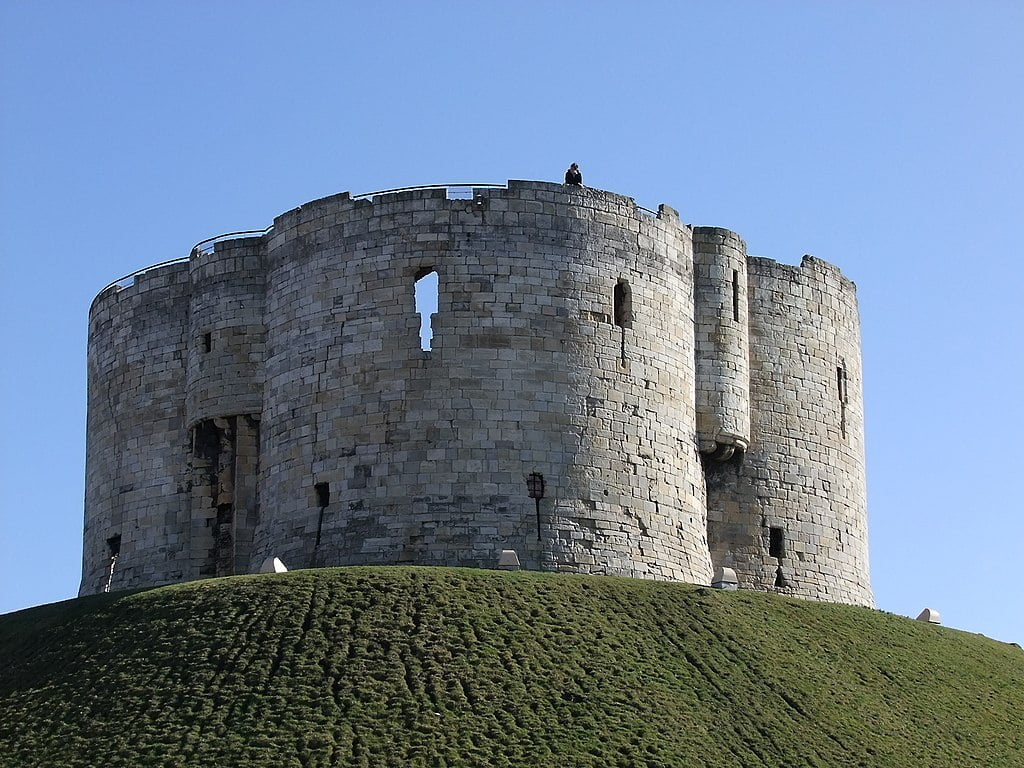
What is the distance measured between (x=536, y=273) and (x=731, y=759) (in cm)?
1308

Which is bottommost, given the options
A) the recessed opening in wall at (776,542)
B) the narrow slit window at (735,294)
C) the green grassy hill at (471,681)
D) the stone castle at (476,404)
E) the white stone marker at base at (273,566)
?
the green grassy hill at (471,681)

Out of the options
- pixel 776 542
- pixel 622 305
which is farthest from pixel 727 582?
pixel 622 305

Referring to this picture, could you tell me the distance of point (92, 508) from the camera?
52.2 meters

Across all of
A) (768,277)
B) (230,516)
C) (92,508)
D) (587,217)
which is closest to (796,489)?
(768,277)

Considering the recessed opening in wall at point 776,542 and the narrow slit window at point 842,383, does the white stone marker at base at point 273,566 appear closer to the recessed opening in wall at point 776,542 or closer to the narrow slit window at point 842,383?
the recessed opening in wall at point 776,542

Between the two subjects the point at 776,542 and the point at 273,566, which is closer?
the point at 273,566

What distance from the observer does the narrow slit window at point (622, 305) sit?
4712 centimetres

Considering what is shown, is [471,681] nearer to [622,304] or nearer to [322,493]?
[322,493]

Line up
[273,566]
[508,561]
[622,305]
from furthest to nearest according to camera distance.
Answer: [622,305]
[273,566]
[508,561]

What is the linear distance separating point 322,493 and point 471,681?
8802mm

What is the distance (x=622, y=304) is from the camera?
47312 mm

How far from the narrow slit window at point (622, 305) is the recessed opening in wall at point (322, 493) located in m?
7.42

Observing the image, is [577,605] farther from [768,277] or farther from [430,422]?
[768,277]

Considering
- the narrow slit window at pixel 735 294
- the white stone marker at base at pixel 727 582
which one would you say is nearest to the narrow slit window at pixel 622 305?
the narrow slit window at pixel 735 294
